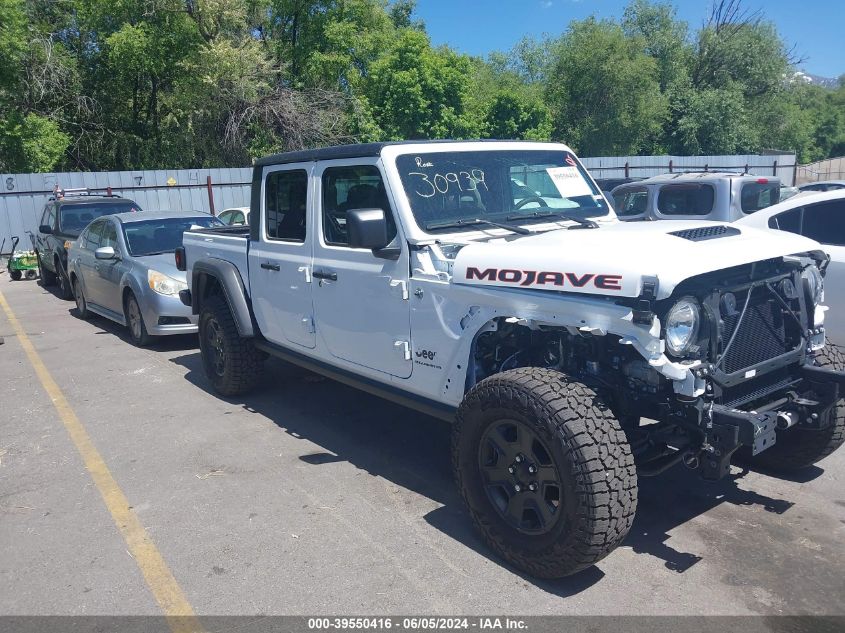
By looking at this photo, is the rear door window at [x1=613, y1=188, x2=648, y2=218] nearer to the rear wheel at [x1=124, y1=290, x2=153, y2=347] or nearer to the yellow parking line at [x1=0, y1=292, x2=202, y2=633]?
the rear wheel at [x1=124, y1=290, x2=153, y2=347]

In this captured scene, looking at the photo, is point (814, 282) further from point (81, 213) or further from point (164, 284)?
point (81, 213)

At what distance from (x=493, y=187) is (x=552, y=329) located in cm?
152

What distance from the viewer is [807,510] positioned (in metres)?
4.27

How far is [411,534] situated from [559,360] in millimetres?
1318

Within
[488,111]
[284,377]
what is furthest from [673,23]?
[284,377]

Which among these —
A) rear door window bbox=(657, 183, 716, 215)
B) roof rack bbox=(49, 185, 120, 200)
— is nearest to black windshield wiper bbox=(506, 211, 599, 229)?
rear door window bbox=(657, 183, 716, 215)

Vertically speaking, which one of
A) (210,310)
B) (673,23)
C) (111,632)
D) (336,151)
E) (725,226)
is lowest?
(111,632)

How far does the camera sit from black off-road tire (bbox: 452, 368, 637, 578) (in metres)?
3.26

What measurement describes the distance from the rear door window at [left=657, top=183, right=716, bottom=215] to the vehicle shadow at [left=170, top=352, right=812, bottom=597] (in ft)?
19.3

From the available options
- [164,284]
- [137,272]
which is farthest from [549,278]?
[137,272]

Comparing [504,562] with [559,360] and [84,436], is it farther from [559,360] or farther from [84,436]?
[84,436]

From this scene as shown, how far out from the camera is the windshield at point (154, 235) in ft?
30.7

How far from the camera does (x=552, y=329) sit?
372cm

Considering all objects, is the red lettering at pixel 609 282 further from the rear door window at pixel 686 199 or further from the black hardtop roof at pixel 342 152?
the rear door window at pixel 686 199
